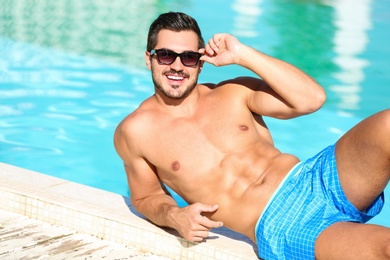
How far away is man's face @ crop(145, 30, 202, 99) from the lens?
3795 millimetres

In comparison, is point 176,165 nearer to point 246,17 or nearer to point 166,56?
point 166,56

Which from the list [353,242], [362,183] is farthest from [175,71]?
[353,242]

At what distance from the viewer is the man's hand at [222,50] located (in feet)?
12.1

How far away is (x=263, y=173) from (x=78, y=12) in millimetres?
9982

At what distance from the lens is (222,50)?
3.78m

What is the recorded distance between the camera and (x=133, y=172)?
12.9 feet

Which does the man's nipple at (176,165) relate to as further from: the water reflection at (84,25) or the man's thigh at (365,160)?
the water reflection at (84,25)

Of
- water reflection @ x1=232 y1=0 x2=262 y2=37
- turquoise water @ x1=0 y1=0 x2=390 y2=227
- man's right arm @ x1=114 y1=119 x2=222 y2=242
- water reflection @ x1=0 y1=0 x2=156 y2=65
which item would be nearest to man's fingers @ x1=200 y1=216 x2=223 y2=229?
man's right arm @ x1=114 y1=119 x2=222 y2=242

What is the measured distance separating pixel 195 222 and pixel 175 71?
72 centimetres

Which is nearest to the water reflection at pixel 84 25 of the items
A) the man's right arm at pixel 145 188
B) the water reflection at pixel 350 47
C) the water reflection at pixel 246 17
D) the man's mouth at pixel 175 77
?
the water reflection at pixel 246 17

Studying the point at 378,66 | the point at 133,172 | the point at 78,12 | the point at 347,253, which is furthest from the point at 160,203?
the point at 78,12

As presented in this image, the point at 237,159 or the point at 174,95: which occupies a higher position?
the point at 174,95

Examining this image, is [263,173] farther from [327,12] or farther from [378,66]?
[327,12]

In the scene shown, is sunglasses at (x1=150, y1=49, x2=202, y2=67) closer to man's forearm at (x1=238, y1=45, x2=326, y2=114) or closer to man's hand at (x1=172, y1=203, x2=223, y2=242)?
man's forearm at (x1=238, y1=45, x2=326, y2=114)
